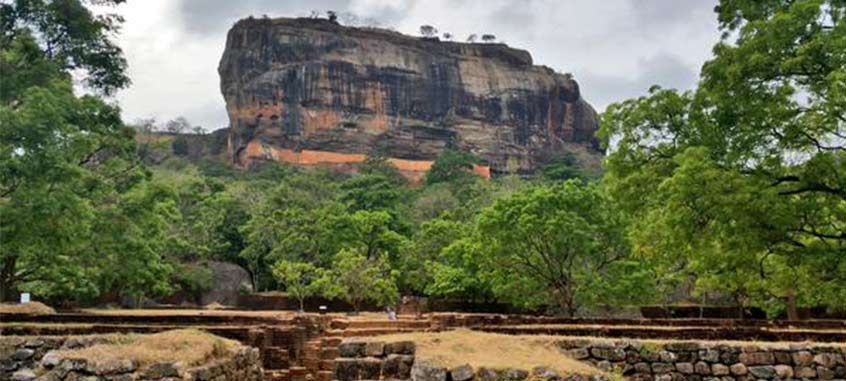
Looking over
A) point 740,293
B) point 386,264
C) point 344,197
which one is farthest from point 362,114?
point 740,293

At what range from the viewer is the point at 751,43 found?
37.3ft

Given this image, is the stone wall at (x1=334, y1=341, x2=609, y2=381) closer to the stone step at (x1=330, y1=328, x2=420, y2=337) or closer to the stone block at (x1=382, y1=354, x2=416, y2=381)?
the stone block at (x1=382, y1=354, x2=416, y2=381)

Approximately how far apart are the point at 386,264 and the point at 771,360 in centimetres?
2649

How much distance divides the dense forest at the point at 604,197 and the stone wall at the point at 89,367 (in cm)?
371

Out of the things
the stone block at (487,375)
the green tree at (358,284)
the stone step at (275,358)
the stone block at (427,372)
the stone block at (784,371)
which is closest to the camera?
the stone block at (487,375)

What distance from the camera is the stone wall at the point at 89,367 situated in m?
9.09

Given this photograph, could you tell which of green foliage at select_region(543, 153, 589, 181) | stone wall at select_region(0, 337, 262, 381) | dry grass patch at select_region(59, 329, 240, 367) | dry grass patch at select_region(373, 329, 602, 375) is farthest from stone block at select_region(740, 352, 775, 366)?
green foliage at select_region(543, 153, 589, 181)

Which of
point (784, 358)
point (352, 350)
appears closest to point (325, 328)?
point (352, 350)

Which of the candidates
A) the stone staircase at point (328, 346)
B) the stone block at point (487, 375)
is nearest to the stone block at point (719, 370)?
the stone block at point (487, 375)

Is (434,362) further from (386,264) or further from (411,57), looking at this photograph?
(411,57)

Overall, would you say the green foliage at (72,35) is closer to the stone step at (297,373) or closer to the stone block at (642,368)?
the stone step at (297,373)

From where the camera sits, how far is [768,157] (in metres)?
11.7

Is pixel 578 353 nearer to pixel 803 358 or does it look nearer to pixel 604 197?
pixel 803 358

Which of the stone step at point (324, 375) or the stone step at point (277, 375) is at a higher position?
the stone step at point (277, 375)
